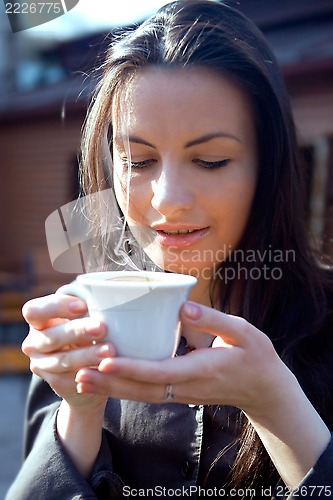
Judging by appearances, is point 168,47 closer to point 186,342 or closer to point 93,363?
point 186,342

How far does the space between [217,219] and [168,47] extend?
46cm

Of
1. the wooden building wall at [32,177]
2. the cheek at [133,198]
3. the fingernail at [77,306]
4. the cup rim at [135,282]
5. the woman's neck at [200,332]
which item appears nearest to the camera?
the cup rim at [135,282]

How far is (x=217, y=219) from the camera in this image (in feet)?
4.82

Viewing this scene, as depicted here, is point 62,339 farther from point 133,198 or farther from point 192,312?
point 133,198

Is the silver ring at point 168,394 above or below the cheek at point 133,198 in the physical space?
below

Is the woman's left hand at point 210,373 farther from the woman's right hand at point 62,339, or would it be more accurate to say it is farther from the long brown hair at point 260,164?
the long brown hair at point 260,164

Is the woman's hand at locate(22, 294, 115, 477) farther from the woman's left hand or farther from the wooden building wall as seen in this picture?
the wooden building wall

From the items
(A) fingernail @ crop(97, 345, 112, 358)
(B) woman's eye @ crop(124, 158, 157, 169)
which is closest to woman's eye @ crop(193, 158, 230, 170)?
(B) woman's eye @ crop(124, 158, 157, 169)

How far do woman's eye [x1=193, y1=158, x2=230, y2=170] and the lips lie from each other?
0.50 feet

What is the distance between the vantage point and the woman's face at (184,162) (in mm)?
1410

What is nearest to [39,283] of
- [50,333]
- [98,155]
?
[98,155]

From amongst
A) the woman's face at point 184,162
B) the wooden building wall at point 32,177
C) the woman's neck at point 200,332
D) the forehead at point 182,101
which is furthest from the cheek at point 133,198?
the wooden building wall at point 32,177

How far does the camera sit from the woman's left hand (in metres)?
0.96

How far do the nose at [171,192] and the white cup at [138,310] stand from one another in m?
0.39
